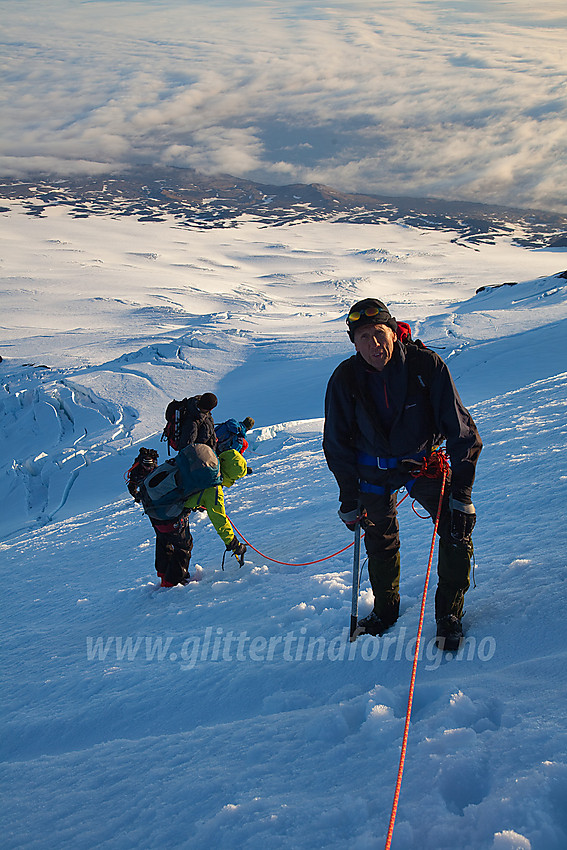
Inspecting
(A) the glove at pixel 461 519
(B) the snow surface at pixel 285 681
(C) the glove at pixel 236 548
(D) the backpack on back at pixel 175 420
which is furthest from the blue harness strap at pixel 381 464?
(D) the backpack on back at pixel 175 420

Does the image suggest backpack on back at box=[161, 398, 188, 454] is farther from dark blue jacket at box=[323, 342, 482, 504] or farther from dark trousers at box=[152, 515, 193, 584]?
dark blue jacket at box=[323, 342, 482, 504]

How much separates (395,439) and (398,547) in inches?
24.6

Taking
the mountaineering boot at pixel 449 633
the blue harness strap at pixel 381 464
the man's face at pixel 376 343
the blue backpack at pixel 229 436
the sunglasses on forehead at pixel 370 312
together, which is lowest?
the mountaineering boot at pixel 449 633

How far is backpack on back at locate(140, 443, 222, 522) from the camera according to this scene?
4.36 meters

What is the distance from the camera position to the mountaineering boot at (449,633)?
2.67m

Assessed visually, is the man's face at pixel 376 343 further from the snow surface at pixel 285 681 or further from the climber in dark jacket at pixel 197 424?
the climber in dark jacket at pixel 197 424

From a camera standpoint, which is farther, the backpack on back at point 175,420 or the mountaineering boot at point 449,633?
the backpack on back at point 175,420

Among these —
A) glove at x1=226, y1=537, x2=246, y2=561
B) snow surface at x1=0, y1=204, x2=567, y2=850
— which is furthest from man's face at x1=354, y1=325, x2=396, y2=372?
glove at x1=226, y1=537, x2=246, y2=561

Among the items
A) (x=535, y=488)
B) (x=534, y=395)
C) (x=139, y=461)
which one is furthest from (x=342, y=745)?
(x=534, y=395)

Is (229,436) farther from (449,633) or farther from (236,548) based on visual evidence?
(449,633)

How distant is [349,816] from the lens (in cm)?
189

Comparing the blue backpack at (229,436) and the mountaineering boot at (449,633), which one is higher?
the blue backpack at (229,436)

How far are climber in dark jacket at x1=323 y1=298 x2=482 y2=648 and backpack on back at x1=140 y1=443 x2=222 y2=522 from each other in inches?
69.0

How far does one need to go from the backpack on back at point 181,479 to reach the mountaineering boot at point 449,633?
2218 mm
